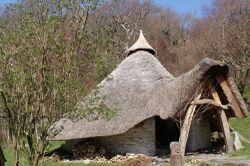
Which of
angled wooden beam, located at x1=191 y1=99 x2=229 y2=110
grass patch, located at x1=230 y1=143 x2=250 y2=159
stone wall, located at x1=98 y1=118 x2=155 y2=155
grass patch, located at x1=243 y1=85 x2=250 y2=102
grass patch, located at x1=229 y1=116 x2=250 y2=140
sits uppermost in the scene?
grass patch, located at x1=243 y1=85 x2=250 y2=102

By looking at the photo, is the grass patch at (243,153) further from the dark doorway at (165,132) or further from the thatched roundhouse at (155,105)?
the dark doorway at (165,132)

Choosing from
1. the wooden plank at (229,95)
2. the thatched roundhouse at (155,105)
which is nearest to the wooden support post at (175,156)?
the thatched roundhouse at (155,105)

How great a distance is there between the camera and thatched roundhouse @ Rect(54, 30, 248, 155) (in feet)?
58.5

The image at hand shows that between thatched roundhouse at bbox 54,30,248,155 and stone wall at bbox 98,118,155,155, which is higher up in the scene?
thatched roundhouse at bbox 54,30,248,155

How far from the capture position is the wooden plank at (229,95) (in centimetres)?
1870

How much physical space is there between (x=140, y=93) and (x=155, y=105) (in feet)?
5.83

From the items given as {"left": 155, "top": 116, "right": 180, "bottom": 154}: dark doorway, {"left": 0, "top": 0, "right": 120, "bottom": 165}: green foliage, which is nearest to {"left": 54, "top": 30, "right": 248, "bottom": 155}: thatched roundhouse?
{"left": 155, "top": 116, "right": 180, "bottom": 154}: dark doorway

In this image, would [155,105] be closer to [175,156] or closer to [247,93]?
[175,156]

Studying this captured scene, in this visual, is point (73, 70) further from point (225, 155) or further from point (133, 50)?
point (133, 50)

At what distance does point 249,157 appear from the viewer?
1656cm

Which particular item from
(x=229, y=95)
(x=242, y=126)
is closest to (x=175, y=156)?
(x=229, y=95)

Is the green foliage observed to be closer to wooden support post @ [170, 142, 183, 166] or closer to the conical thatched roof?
wooden support post @ [170, 142, 183, 166]

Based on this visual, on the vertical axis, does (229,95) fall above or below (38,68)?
above

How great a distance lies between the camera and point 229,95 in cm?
1878
